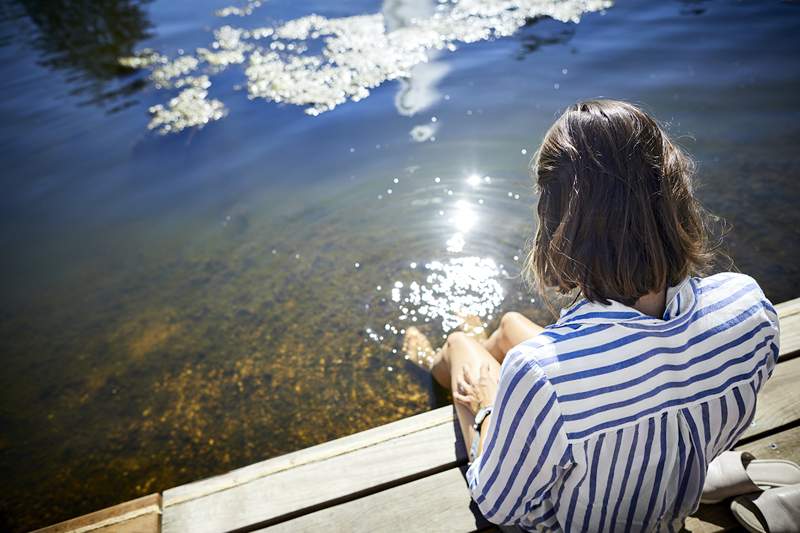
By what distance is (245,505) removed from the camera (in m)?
1.83

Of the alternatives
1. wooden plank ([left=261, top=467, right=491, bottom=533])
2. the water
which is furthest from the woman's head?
the water

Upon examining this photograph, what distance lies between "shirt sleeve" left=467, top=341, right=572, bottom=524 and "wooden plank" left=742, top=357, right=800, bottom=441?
101 centimetres

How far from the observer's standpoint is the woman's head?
1.10m

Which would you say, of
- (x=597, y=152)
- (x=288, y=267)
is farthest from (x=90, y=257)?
(x=597, y=152)

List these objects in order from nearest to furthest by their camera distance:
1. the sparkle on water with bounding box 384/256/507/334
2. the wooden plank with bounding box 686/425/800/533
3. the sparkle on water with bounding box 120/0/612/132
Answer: the wooden plank with bounding box 686/425/800/533, the sparkle on water with bounding box 384/256/507/334, the sparkle on water with bounding box 120/0/612/132

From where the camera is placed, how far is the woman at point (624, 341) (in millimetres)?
1091

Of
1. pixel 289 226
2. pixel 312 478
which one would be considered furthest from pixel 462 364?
pixel 289 226

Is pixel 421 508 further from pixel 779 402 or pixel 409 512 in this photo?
pixel 779 402

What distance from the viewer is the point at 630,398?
3.58 ft

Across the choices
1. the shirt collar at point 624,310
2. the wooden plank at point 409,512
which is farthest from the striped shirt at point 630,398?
the wooden plank at point 409,512

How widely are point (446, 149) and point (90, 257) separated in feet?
9.93

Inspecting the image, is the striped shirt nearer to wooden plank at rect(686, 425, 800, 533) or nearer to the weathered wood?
wooden plank at rect(686, 425, 800, 533)

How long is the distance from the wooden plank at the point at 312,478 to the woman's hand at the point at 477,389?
0.15 metres

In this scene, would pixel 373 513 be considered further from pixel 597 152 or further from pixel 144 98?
pixel 144 98
